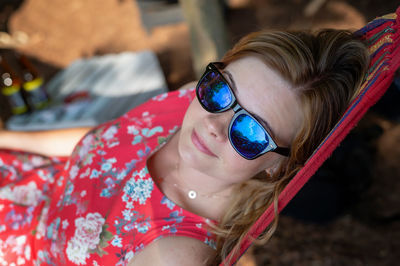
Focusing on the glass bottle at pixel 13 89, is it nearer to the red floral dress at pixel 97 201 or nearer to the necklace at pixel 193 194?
the red floral dress at pixel 97 201

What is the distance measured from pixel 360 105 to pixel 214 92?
18.6 inches

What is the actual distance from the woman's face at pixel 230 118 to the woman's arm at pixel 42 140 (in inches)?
34.0

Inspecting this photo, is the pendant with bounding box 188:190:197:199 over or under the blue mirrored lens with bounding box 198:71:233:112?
under

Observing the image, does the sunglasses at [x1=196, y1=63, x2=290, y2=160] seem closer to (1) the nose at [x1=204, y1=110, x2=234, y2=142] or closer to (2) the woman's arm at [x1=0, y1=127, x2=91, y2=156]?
(1) the nose at [x1=204, y1=110, x2=234, y2=142]

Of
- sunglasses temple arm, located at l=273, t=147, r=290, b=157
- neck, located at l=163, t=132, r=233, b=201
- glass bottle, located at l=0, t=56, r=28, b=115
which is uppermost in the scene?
sunglasses temple arm, located at l=273, t=147, r=290, b=157

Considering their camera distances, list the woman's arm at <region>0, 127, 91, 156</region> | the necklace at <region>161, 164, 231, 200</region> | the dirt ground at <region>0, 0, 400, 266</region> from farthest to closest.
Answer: the dirt ground at <region>0, 0, 400, 266</region> → the woman's arm at <region>0, 127, 91, 156</region> → the necklace at <region>161, 164, 231, 200</region>

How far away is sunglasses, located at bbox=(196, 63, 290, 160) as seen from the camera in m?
1.27

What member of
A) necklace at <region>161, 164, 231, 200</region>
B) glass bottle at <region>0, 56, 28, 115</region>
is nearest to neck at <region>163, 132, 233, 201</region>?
necklace at <region>161, 164, 231, 200</region>

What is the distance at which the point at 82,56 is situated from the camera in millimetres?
4086

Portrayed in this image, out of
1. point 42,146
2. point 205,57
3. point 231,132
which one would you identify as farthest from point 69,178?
point 205,57

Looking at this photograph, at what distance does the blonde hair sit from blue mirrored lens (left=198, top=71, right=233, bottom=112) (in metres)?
0.10

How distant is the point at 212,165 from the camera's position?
1350 mm

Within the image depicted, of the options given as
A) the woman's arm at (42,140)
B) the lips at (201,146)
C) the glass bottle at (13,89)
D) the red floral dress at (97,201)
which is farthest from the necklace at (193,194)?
the glass bottle at (13,89)

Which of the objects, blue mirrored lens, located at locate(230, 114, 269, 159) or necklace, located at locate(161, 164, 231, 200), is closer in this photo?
blue mirrored lens, located at locate(230, 114, 269, 159)
